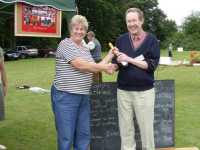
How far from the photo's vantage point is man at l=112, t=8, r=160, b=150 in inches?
190

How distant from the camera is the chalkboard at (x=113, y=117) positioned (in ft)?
18.4

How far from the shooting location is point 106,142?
5.80 m

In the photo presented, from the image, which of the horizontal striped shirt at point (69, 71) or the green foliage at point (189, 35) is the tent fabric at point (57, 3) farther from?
the green foliage at point (189, 35)

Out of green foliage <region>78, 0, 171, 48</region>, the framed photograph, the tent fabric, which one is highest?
green foliage <region>78, 0, 171, 48</region>

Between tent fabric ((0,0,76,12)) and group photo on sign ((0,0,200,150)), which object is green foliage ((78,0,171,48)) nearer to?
group photo on sign ((0,0,200,150))

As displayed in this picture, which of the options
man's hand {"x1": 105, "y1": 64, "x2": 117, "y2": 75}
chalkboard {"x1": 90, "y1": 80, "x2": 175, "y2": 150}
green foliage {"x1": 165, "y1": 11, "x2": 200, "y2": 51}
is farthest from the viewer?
green foliage {"x1": 165, "y1": 11, "x2": 200, "y2": 51}

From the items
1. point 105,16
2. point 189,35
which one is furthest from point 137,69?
point 189,35

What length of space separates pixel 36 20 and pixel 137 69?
1563 mm

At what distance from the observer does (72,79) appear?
15.7 ft

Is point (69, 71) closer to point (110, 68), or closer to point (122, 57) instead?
point (110, 68)

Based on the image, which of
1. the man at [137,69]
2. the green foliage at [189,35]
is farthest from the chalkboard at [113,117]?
the green foliage at [189,35]

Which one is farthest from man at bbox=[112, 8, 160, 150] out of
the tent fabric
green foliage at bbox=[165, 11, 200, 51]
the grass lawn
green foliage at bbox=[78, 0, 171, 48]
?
green foliage at bbox=[165, 11, 200, 51]

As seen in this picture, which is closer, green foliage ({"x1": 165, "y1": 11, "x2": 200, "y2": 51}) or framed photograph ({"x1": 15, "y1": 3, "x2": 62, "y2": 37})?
framed photograph ({"x1": 15, "y1": 3, "x2": 62, "y2": 37})

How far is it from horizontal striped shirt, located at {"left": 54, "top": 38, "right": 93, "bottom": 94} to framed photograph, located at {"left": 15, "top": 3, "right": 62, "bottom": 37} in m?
0.90
